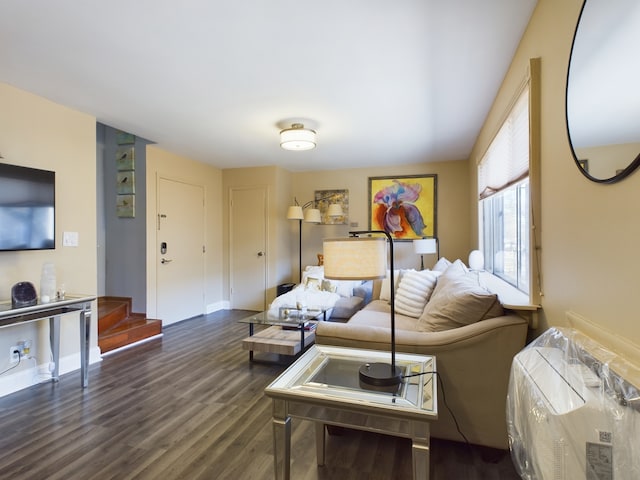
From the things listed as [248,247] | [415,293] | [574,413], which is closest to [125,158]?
[248,247]

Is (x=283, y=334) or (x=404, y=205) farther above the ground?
(x=404, y=205)

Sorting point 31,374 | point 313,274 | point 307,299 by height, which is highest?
point 313,274

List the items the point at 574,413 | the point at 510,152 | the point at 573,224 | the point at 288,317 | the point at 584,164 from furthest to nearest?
the point at 288,317 < the point at 510,152 < the point at 573,224 < the point at 584,164 < the point at 574,413

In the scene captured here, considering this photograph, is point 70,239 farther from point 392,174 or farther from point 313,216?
point 392,174

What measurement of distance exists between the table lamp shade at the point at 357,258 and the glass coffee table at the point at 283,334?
1.78 metres

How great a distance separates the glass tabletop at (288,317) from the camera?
316cm

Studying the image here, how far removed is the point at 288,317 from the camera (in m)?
3.32

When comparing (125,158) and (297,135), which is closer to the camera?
(297,135)

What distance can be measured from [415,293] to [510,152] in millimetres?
1406

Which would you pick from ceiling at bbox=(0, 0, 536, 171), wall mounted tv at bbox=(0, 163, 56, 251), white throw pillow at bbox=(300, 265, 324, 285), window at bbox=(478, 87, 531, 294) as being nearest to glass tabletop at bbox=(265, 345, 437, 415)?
window at bbox=(478, 87, 531, 294)

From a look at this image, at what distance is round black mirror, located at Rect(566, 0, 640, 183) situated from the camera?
0.88 metres

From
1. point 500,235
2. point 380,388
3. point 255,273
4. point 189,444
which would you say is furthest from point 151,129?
point 500,235

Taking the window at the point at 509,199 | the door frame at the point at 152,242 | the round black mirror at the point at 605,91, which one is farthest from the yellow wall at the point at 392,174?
the round black mirror at the point at 605,91

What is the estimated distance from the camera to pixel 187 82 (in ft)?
8.26
